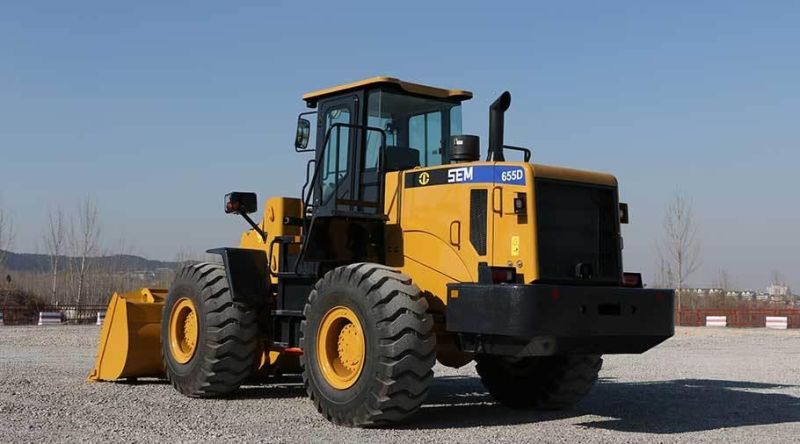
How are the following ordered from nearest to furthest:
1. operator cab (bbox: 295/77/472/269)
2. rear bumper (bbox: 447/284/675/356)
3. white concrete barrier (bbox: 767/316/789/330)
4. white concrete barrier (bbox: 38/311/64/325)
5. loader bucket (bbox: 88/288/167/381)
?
rear bumper (bbox: 447/284/675/356)
operator cab (bbox: 295/77/472/269)
loader bucket (bbox: 88/288/167/381)
white concrete barrier (bbox: 38/311/64/325)
white concrete barrier (bbox: 767/316/789/330)

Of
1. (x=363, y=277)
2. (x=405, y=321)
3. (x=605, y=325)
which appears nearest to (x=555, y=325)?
(x=605, y=325)

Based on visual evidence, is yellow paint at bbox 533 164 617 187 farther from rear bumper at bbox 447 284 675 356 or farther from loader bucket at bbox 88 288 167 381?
loader bucket at bbox 88 288 167 381

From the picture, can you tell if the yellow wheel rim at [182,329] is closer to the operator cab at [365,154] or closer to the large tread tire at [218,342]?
→ the large tread tire at [218,342]

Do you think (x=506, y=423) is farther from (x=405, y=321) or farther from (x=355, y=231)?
(x=355, y=231)

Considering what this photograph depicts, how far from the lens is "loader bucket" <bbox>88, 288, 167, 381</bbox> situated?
40.3 feet

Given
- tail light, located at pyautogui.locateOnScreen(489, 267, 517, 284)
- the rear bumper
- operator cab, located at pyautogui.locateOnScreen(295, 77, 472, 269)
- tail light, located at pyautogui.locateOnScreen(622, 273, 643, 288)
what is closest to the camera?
the rear bumper

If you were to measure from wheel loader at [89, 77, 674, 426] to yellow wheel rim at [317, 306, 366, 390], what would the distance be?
17 mm

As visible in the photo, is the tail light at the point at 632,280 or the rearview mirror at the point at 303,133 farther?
the rearview mirror at the point at 303,133

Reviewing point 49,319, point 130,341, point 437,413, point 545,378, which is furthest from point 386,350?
point 49,319

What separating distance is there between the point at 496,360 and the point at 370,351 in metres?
2.61

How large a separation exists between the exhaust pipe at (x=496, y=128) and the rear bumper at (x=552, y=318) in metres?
1.60

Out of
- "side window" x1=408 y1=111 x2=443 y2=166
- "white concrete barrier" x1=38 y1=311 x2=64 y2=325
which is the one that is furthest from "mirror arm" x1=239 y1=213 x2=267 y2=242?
"white concrete barrier" x1=38 y1=311 x2=64 y2=325

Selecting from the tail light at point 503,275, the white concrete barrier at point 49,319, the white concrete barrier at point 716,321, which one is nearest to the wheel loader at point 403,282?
the tail light at point 503,275

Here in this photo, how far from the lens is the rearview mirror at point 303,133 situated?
11.3 metres
